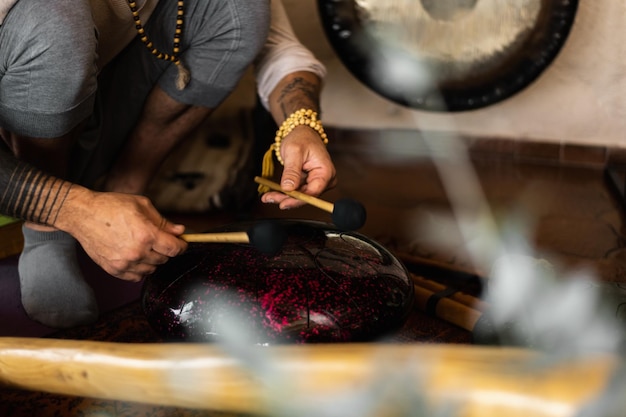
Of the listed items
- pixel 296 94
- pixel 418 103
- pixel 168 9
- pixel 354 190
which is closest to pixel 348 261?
pixel 296 94

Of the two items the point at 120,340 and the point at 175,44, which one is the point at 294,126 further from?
the point at 120,340

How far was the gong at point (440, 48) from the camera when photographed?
1.80m

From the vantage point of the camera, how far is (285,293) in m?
0.87

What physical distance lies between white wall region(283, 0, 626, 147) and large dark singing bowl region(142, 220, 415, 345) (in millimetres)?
1233

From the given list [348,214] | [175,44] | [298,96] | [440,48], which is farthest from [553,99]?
[348,214]

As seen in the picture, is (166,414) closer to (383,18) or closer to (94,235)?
(94,235)

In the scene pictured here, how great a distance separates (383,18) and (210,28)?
2.66 ft

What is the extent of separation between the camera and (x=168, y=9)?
3.81 feet

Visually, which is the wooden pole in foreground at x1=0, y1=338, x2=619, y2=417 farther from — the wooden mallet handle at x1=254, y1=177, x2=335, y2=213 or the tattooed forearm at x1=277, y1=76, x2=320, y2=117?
the tattooed forearm at x1=277, y1=76, x2=320, y2=117

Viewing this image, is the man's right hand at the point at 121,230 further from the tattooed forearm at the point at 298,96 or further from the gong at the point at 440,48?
the gong at the point at 440,48

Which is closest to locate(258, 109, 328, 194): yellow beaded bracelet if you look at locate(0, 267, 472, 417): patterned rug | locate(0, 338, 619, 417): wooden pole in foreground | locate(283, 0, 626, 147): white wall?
locate(0, 267, 472, 417): patterned rug

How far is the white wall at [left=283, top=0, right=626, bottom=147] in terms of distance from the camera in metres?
1.90

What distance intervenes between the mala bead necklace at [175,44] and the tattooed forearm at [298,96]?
16 cm

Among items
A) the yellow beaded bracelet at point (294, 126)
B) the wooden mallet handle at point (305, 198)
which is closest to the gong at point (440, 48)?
the yellow beaded bracelet at point (294, 126)
